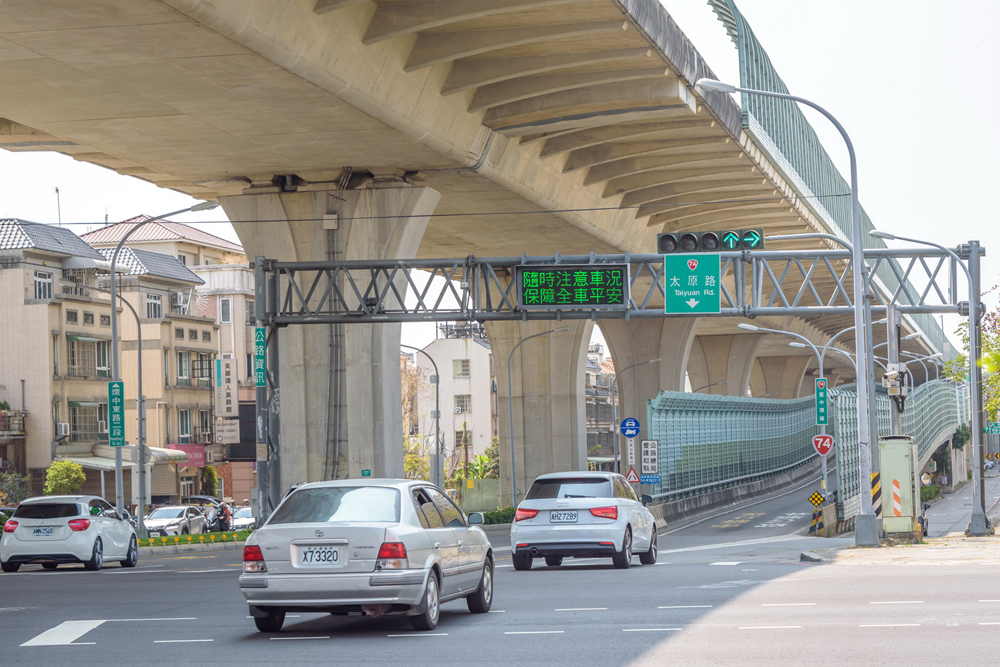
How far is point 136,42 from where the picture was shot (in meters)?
18.5

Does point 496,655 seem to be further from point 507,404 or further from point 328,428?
point 507,404

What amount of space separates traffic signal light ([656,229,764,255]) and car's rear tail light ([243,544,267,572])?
56.2 feet

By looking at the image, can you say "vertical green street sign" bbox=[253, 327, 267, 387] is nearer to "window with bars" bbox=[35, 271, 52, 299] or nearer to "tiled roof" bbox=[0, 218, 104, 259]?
"tiled roof" bbox=[0, 218, 104, 259]

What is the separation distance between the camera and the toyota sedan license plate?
11.5 meters

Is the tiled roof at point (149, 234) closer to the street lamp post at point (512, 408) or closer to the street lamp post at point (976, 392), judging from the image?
the street lamp post at point (512, 408)

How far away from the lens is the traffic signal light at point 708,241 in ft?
91.2

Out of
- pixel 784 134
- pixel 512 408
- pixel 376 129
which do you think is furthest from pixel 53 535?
pixel 512 408

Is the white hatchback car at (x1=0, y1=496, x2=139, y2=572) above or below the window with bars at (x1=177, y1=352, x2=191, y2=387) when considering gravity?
below

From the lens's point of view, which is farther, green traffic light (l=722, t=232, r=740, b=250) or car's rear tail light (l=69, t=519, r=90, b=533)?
green traffic light (l=722, t=232, r=740, b=250)

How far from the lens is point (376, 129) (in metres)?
24.2

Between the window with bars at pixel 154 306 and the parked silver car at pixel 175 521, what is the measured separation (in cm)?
1971

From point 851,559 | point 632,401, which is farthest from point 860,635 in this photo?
point 632,401

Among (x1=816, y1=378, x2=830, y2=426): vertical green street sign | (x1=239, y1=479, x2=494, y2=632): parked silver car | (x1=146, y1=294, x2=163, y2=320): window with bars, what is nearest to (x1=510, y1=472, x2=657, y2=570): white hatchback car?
(x1=239, y1=479, x2=494, y2=632): parked silver car

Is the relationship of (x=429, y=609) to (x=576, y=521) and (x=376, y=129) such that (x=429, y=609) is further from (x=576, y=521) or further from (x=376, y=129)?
(x=376, y=129)
